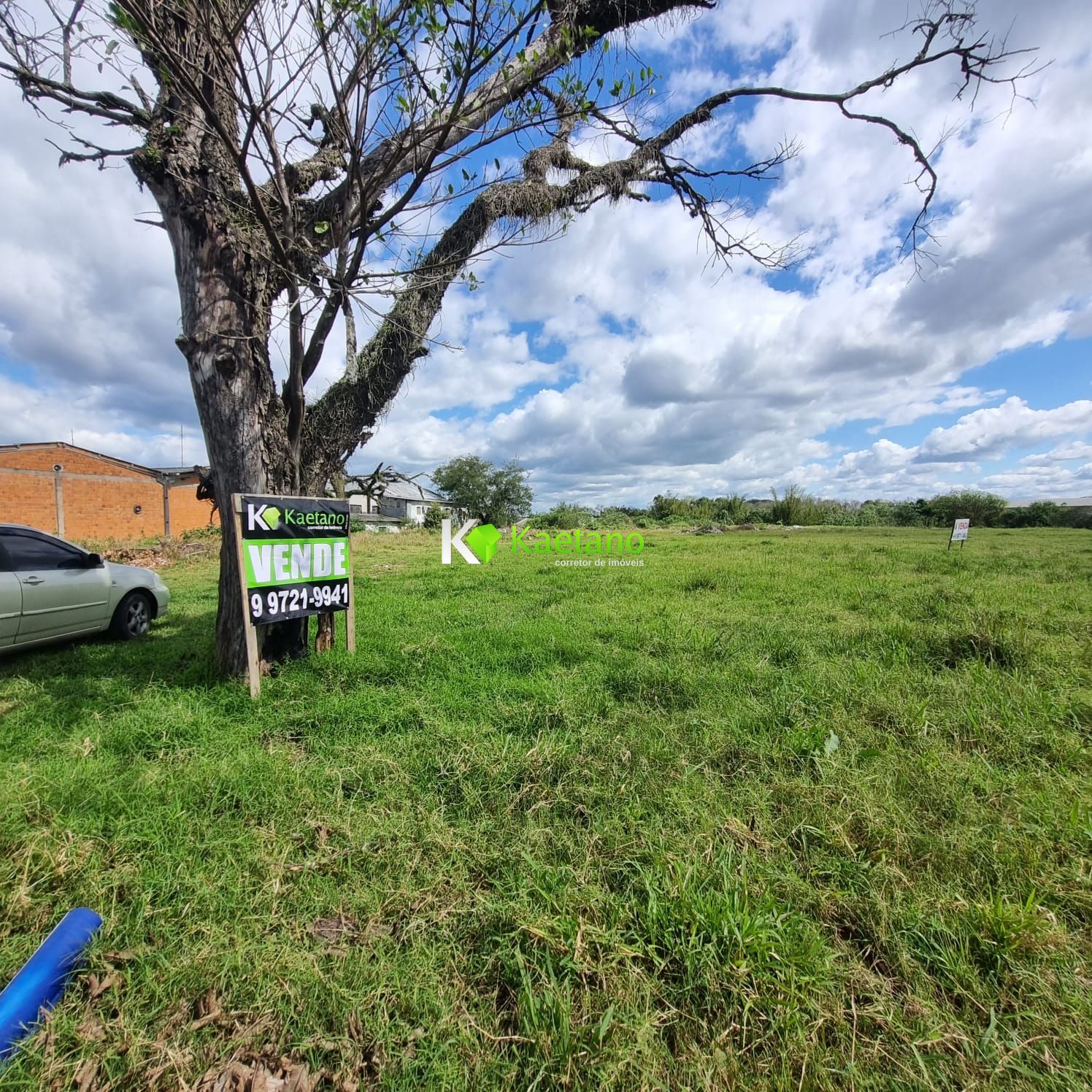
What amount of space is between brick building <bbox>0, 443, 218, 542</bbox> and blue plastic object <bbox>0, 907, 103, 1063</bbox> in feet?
62.0

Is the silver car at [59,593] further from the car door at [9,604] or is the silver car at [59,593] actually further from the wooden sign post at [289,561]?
the wooden sign post at [289,561]

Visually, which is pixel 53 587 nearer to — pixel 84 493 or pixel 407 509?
pixel 84 493

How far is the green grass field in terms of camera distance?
131cm

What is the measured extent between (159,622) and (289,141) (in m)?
5.71

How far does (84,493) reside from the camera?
20.0m

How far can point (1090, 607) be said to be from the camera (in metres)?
5.14

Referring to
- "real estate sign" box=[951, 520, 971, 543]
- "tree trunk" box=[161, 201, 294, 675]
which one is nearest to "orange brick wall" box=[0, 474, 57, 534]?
"tree trunk" box=[161, 201, 294, 675]

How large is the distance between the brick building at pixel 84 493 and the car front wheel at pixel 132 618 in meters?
13.7

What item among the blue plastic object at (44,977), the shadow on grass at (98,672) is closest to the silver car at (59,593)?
the shadow on grass at (98,672)

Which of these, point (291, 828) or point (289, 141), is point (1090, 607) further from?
point (289, 141)

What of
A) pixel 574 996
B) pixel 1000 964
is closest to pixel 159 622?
pixel 574 996

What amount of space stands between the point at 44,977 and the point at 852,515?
106ft

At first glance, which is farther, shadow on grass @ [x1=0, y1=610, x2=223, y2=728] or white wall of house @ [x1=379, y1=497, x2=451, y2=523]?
white wall of house @ [x1=379, y1=497, x2=451, y2=523]

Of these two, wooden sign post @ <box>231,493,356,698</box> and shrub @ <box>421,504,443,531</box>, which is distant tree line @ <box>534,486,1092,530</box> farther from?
wooden sign post @ <box>231,493,356,698</box>
